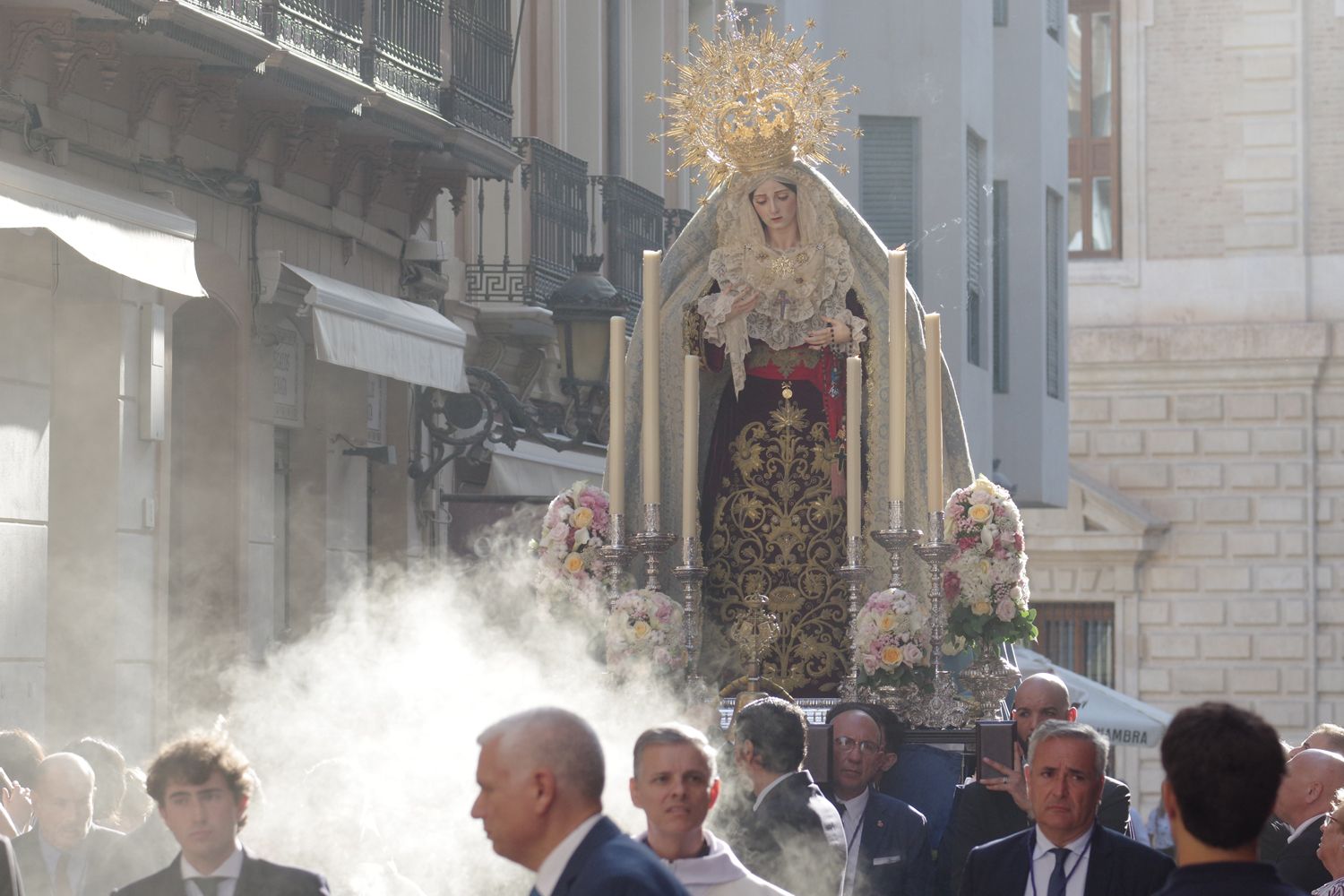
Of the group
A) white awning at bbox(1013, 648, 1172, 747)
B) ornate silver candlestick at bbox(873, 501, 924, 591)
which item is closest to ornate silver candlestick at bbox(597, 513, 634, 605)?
ornate silver candlestick at bbox(873, 501, 924, 591)

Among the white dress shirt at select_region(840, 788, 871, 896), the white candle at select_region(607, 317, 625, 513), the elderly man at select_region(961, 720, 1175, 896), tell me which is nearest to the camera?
the elderly man at select_region(961, 720, 1175, 896)

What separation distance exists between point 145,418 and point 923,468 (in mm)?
3872

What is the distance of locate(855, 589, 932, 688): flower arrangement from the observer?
830 cm

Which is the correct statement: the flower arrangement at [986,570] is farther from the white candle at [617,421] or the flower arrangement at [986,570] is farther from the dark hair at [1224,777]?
the dark hair at [1224,777]

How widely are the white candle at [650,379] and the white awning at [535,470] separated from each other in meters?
6.41

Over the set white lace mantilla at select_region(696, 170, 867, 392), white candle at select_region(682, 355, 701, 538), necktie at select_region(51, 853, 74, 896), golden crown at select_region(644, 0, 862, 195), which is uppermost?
golden crown at select_region(644, 0, 862, 195)

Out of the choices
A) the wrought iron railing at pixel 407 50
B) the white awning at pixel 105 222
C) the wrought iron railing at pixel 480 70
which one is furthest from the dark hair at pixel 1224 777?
the wrought iron railing at pixel 480 70

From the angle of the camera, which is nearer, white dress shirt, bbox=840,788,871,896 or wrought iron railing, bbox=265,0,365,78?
white dress shirt, bbox=840,788,871,896

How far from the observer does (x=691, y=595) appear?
8570 millimetres

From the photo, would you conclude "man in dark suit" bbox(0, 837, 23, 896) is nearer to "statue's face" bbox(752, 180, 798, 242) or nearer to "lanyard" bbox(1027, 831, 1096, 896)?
"lanyard" bbox(1027, 831, 1096, 896)

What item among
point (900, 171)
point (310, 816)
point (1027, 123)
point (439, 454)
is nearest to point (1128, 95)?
point (1027, 123)

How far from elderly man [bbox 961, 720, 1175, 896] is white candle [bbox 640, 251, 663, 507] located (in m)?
3.16

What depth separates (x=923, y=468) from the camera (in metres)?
8.88

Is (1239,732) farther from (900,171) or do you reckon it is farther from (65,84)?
(900,171)
